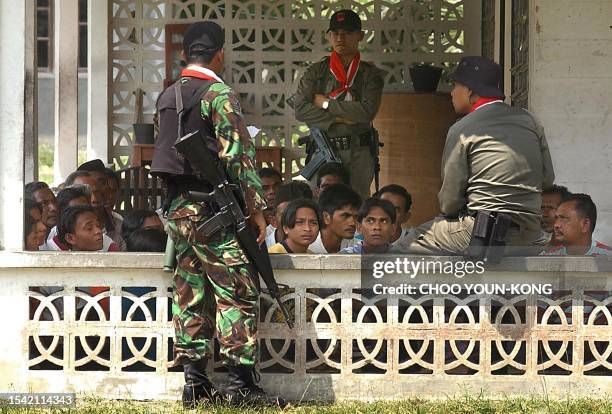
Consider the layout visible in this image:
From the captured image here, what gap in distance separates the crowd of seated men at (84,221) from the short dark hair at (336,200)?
42.2 inches

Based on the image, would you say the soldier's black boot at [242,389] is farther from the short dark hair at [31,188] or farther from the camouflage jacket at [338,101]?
the camouflage jacket at [338,101]

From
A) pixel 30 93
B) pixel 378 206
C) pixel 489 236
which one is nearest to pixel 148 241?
pixel 30 93

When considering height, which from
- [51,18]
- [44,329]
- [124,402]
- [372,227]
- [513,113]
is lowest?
[124,402]

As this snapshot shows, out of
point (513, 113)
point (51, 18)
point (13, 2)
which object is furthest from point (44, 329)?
point (51, 18)

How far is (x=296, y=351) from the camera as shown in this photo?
639 cm

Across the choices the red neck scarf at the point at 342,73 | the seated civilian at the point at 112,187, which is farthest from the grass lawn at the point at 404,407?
the red neck scarf at the point at 342,73

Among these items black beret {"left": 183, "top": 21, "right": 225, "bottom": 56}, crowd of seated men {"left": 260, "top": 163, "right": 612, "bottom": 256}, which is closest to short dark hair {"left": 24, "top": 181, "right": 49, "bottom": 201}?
black beret {"left": 183, "top": 21, "right": 225, "bottom": 56}

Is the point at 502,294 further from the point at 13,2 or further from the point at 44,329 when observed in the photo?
the point at 13,2

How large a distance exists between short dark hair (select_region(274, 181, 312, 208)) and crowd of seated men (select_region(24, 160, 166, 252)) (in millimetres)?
955

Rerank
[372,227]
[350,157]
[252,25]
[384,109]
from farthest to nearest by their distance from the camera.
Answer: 1. [252,25]
2. [384,109]
3. [350,157]
4. [372,227]

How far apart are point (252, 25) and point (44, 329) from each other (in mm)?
5184

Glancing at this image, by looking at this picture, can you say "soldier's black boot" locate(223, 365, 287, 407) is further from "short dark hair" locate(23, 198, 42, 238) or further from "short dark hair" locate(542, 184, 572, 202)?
"short dark hair" locate(542, 184, 572, 202)

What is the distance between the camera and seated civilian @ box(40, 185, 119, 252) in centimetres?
711

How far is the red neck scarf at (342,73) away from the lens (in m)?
9.34
